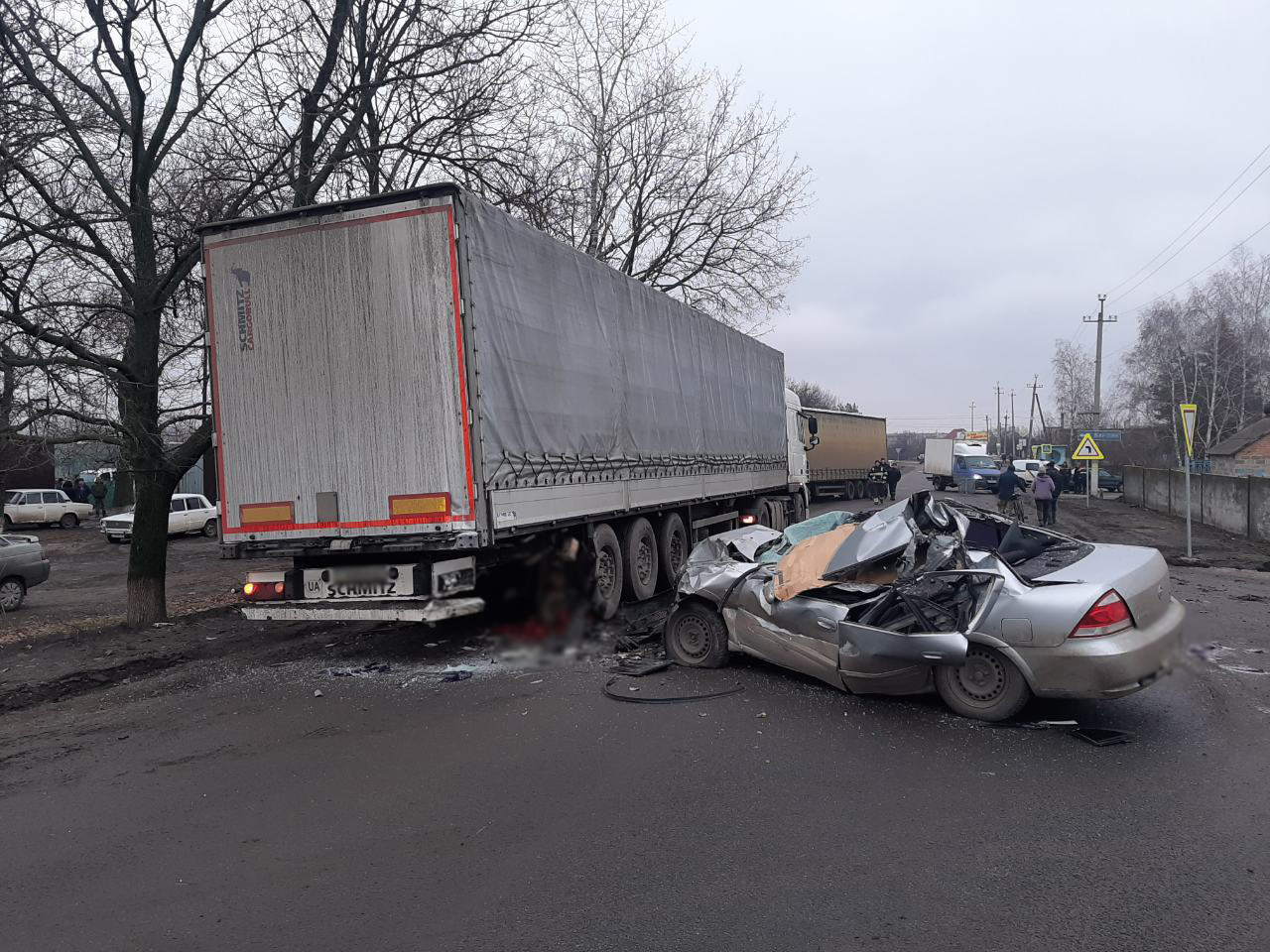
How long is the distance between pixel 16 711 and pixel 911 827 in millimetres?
7151

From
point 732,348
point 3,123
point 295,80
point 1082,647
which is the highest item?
point 295,80

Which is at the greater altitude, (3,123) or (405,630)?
(3,123)

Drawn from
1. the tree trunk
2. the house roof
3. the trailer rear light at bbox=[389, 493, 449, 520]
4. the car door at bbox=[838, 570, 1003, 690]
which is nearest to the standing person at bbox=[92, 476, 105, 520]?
the tree trunk

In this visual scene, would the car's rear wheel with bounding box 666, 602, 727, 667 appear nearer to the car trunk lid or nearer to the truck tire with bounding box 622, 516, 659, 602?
the car trunk lid

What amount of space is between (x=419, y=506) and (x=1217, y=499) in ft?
66.5

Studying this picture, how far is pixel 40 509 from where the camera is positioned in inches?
1307

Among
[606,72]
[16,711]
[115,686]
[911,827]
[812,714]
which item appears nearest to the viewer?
[911,827]

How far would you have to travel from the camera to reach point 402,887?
3707 mm

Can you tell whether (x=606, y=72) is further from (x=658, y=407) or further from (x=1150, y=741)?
(x=1150, y=741)

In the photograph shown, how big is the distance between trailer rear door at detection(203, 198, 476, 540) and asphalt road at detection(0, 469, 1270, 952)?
1687 mm

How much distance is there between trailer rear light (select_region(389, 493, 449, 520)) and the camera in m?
7.26

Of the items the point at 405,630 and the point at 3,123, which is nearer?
the point at 3,123

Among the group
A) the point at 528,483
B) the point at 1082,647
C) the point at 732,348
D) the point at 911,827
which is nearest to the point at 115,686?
the point at 528,483

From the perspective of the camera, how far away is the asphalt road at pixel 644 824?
3363mm
